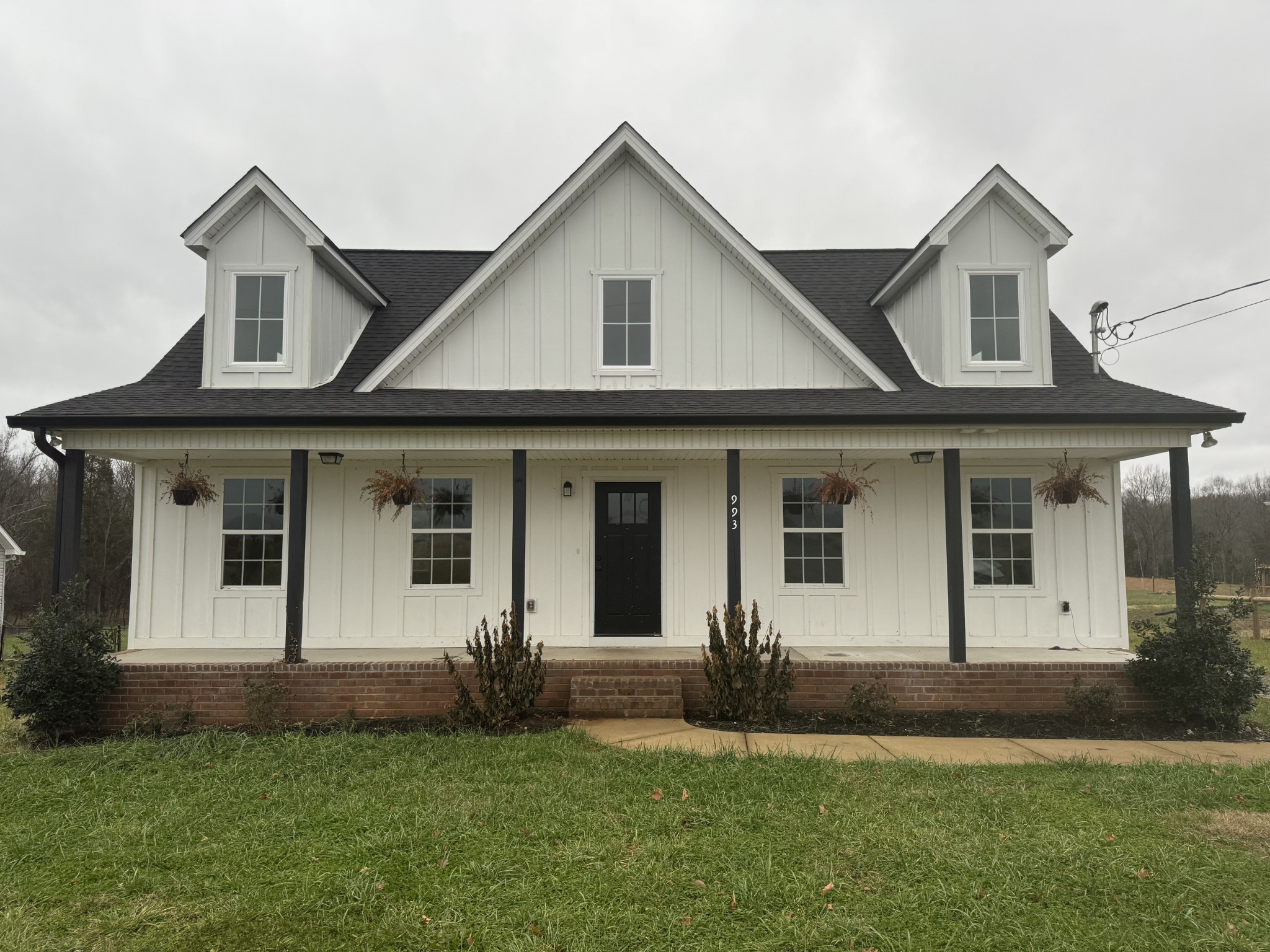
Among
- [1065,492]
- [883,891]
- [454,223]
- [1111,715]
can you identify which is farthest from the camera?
[454,223]

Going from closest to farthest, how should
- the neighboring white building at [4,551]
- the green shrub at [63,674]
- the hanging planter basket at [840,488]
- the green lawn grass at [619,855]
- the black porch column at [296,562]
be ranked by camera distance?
the green lawn grass at [619,855] < the green shrub at [63,674] < the black porch column at [296,562] < the hanging planter basket at [840,488] < the neighboring white building at [4,551]

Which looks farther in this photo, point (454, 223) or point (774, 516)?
point (454, 223)

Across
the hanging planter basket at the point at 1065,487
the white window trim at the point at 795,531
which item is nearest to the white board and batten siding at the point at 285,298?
the white window trim at the point at 795,531

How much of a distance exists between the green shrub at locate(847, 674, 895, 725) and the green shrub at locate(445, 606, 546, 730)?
11.1 feet

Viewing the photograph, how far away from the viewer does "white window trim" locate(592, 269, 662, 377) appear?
32.7ft

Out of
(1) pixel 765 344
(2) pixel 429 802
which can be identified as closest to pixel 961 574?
(1) pixel 765 344

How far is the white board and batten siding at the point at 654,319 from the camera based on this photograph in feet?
32.5

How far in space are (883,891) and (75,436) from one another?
30.5ft

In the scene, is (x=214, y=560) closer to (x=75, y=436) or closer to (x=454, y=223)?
(x=75, y=436)

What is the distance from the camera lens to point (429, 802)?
17.4 feet

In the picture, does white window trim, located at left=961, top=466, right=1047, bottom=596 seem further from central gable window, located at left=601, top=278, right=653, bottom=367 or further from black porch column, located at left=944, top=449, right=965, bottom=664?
central gable window, located at left=601, top=278, right=653, bottom=367

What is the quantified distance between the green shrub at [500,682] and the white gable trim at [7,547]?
2320 cm

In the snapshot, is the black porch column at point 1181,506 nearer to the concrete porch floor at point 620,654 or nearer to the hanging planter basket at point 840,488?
the concrete porch floor at point 620,654

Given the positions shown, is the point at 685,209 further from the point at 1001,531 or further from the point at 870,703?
the point at 870,703
